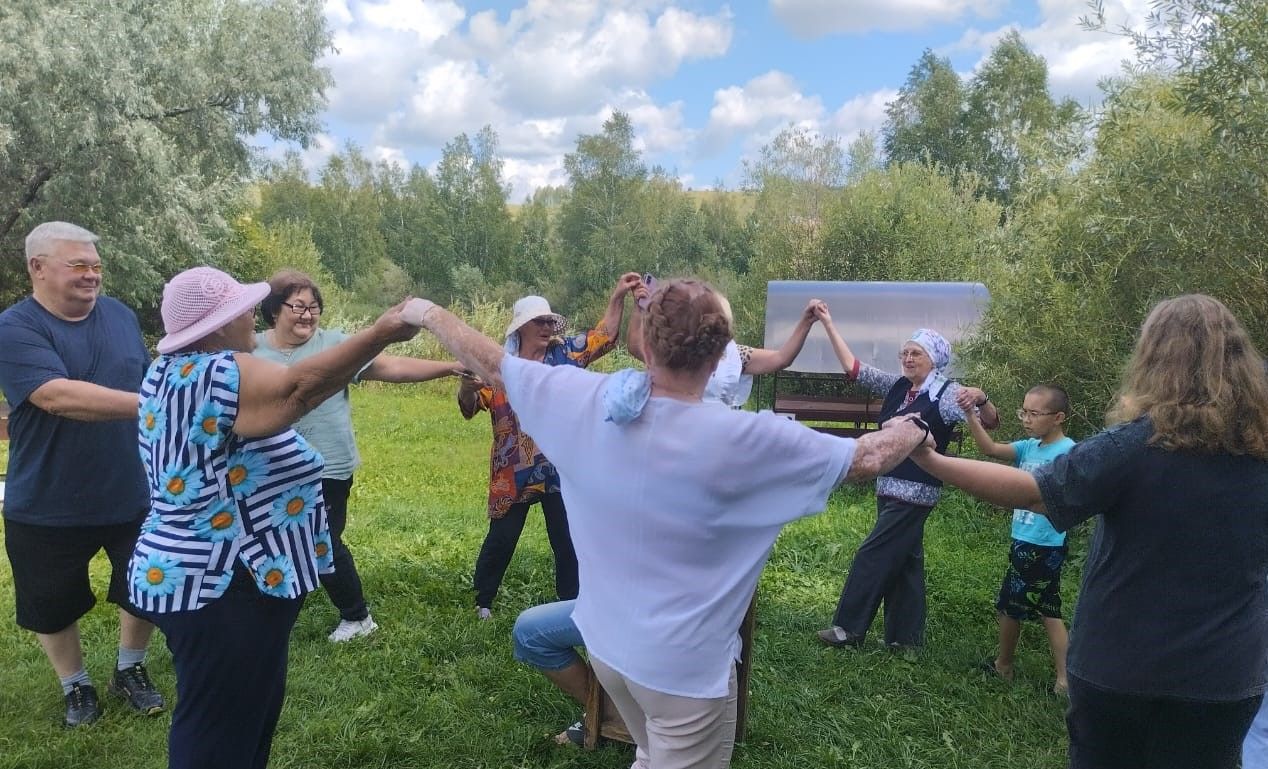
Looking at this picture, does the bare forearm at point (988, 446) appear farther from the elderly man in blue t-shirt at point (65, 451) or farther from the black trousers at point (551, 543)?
the elderly man in blue t-shirt at point (65, 451)

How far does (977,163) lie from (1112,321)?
98.4 ft

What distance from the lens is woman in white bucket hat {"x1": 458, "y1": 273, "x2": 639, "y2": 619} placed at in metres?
4.24

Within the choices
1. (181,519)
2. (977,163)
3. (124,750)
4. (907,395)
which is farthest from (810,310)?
(977,163)

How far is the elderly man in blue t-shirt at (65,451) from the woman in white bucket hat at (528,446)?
4.96ft

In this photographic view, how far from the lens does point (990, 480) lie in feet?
7.06

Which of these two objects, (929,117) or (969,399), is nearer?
(969,399)

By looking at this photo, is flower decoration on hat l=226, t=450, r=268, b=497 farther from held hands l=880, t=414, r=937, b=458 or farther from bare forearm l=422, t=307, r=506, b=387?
held hands l=880, t=414, r=937, b=458

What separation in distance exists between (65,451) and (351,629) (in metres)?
1.80

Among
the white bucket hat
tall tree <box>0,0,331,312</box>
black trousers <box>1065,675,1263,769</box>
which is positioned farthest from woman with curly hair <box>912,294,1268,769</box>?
tall tree <box>0,0,331,312</box>

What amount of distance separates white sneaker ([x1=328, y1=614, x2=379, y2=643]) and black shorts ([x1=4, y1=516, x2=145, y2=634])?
1.24 metres

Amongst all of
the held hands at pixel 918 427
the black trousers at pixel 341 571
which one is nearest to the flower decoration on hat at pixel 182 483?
the held hands at pixel 918 427

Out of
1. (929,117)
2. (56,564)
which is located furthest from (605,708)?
(929,117)

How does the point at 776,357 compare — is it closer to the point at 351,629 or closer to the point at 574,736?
the point at 574,736

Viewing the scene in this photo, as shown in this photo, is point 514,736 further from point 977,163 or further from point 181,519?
point 977,163
